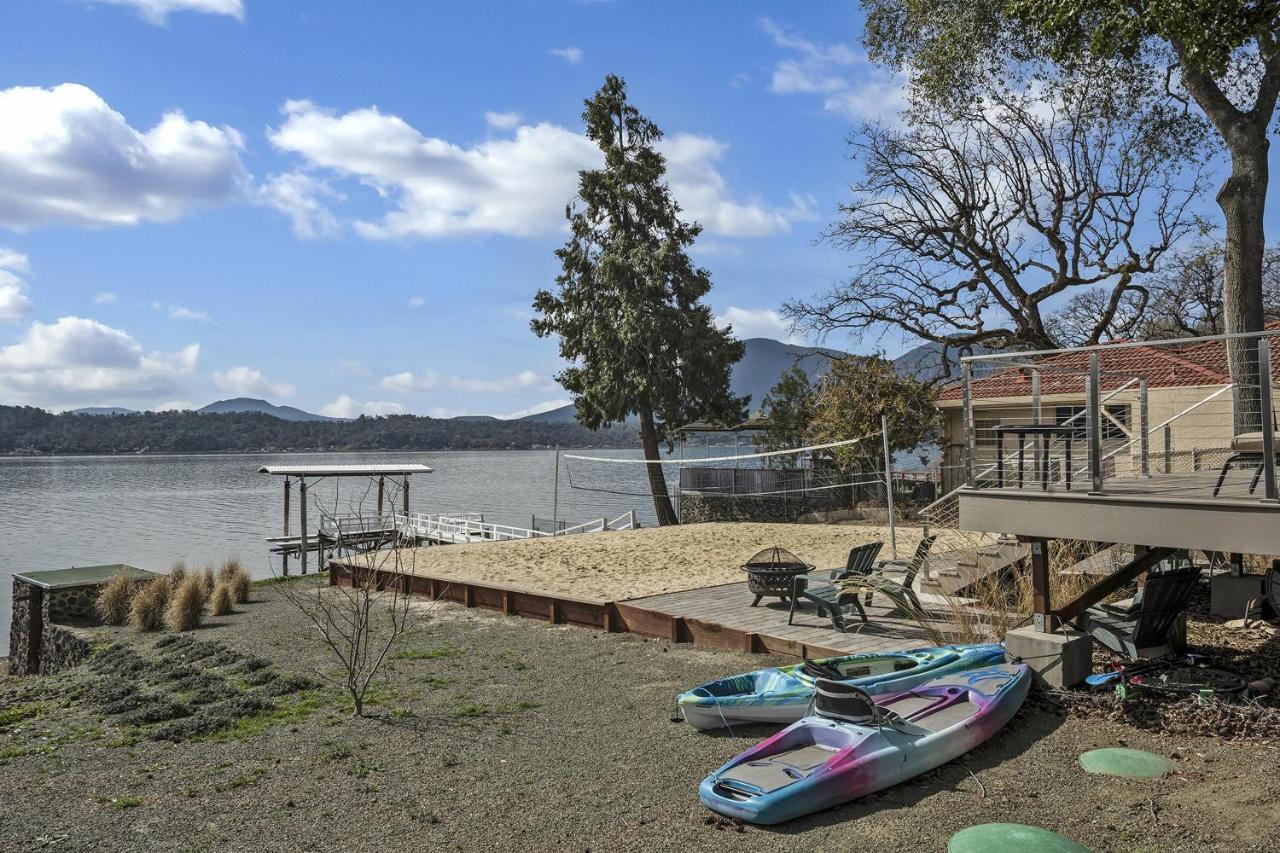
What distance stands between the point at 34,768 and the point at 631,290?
2374 centimetres

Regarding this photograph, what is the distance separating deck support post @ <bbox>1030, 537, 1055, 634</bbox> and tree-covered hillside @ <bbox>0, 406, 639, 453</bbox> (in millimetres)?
97620

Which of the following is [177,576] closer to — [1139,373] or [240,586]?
[240,586]

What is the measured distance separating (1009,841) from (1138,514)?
2.81 m

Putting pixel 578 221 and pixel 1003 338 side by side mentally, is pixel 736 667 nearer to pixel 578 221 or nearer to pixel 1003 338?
pixel 1003 338

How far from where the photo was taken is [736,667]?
8.99 meters

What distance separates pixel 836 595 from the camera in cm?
999

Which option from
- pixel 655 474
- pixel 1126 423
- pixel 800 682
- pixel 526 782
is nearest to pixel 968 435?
pixel 800 682

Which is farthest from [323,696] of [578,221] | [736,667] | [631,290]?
[578,221]

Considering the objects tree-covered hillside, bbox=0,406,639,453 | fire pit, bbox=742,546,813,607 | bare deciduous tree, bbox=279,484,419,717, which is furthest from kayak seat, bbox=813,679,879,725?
tree-covered hillside, bbox=0,406,639,453

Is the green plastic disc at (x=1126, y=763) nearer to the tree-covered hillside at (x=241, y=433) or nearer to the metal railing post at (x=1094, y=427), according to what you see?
the metal railing post at (x=1094, y=427)

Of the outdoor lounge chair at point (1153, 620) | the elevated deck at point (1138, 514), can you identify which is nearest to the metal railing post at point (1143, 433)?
the elevated deck at point (1138, 514)

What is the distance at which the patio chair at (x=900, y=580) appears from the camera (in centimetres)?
894

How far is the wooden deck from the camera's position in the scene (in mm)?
9133

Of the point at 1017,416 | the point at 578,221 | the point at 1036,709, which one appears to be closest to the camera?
the point at 1036,709
